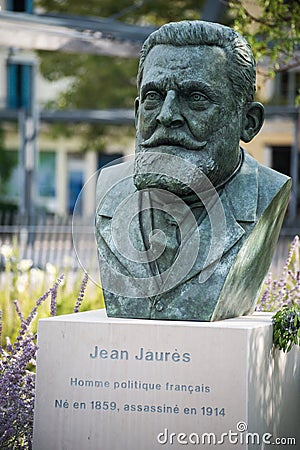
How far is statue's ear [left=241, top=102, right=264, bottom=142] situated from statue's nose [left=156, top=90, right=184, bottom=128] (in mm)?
449

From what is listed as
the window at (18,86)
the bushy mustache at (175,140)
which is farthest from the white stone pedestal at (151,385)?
the window at (18,86)

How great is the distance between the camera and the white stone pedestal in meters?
5.27

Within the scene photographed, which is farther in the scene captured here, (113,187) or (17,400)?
(113,187)

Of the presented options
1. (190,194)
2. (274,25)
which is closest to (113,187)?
(190,194)

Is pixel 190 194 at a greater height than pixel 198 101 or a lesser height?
lesser

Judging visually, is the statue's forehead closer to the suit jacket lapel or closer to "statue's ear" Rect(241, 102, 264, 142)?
"statue's ear" Rect(241, 102, 264, 142)

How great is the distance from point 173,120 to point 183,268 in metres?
0.77

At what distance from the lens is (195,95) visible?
18.5 ft

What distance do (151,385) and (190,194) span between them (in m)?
1.03

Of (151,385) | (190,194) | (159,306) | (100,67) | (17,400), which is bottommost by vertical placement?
(100,67)

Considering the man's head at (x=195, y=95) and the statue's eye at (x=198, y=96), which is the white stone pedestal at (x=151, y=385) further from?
the statue's eye at (x=198, y=96)

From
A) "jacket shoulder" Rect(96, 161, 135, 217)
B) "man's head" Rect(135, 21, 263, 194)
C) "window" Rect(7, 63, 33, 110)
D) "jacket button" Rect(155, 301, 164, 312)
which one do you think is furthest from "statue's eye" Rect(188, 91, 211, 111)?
"window" Rect(7, 63, 33, 110)

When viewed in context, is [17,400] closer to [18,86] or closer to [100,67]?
[100,67]

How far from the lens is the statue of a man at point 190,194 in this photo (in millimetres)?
5586
